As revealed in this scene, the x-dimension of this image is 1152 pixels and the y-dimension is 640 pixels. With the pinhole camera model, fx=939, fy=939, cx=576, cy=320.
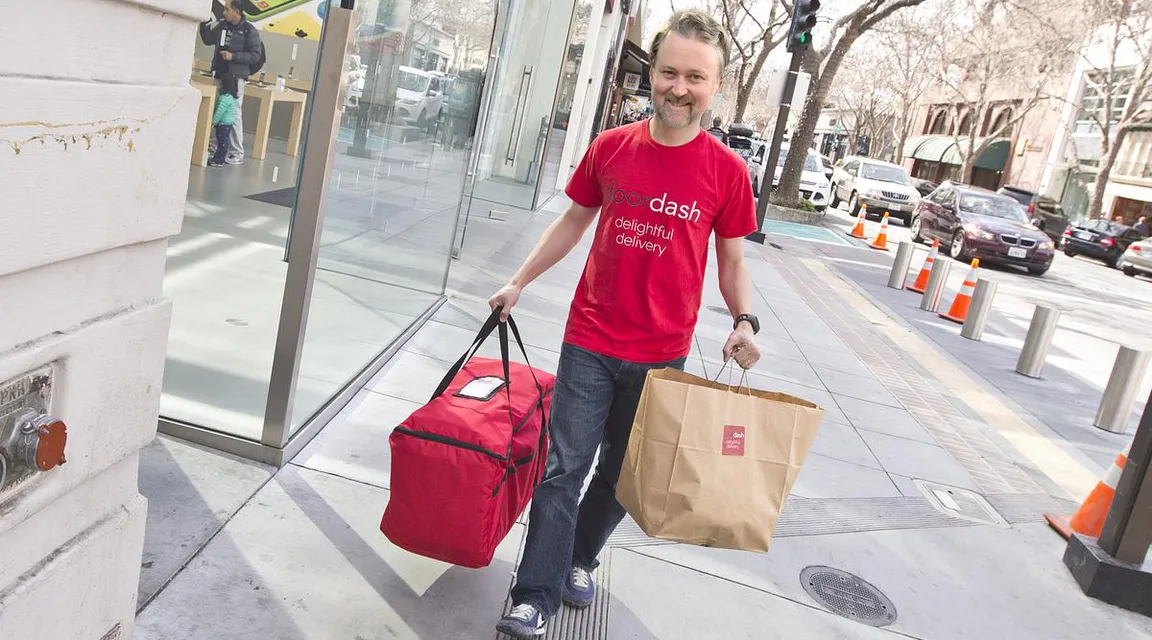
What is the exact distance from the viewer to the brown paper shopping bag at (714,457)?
263 centimetres

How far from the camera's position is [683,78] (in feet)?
8.82

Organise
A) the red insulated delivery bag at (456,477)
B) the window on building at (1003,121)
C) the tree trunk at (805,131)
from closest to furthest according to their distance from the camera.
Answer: the red insulated delivery bag at (456,477) → the tree trunk at (805,131) → the window on building at (1003,121)

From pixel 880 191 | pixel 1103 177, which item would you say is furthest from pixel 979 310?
pixel 1103 177

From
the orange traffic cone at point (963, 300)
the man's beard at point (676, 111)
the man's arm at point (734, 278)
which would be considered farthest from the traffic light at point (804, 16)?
the man's beard at point (676, 111)

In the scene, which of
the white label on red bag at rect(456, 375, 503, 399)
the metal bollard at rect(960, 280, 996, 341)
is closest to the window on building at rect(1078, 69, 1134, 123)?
the metal bollard at rect(960, 280, 996, 341)

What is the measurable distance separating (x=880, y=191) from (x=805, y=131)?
17.1 ft

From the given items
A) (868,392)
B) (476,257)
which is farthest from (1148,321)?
(476,257)

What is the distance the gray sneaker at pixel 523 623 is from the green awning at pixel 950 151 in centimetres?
5060

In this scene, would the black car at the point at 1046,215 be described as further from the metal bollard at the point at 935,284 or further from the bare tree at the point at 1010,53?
the metal bollard at the point at 935,284

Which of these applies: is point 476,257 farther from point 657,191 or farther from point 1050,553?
point 657,191

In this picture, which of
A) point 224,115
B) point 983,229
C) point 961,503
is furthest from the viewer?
point 983,229

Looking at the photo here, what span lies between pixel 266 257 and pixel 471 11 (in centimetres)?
225

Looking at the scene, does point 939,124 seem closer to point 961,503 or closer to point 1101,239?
point 1101,239

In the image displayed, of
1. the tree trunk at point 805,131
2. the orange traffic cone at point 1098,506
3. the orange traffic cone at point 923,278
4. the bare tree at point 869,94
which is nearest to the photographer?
the orange traffic cone at point 1098,506
